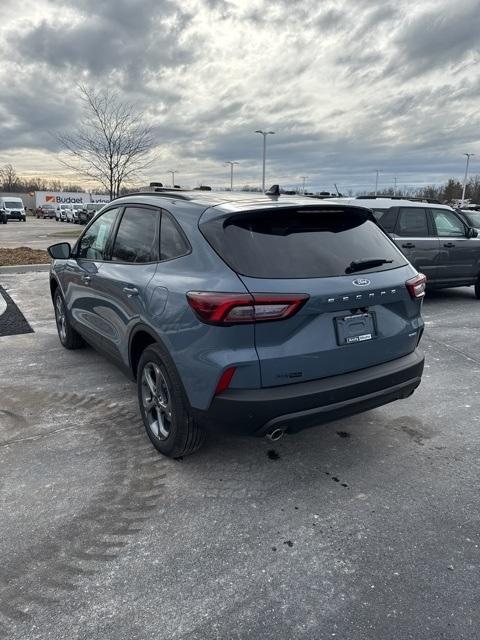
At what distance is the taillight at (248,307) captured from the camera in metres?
2.51

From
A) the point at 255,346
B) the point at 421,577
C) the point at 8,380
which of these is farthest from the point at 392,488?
the point at 8,380

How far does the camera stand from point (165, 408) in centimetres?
316

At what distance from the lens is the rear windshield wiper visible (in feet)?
9.53

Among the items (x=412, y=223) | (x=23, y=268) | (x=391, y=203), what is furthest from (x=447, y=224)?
(x=23, y=268)

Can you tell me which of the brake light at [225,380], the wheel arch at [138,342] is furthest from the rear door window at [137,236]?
the brake light at [225,380]

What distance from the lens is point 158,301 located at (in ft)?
9.88

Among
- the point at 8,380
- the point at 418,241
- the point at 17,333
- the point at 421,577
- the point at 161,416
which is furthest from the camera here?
the point at 418,241

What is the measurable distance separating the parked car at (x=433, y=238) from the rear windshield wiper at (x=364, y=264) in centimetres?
558

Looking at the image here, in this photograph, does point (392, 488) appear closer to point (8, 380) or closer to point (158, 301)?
point (158, 301)

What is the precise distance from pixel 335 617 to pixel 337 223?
7.24 feet

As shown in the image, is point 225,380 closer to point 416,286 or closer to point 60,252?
point 416,286

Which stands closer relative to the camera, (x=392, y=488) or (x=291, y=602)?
(x=291, y=602)

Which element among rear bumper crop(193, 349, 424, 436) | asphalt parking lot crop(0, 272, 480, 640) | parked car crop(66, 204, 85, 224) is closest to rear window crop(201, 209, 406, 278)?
rear bumper crop(193, 349, 424, 436)

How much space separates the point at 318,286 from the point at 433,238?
6897 mm
